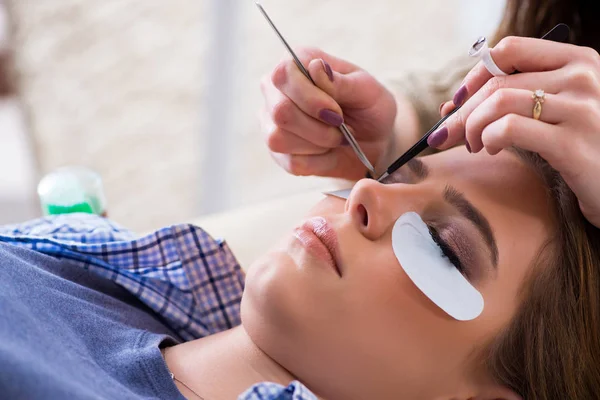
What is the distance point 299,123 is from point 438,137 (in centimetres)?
24

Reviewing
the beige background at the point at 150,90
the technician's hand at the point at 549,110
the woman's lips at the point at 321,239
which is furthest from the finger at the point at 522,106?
the beige background at the point at 150,90

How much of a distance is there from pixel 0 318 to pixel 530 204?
0.72 m

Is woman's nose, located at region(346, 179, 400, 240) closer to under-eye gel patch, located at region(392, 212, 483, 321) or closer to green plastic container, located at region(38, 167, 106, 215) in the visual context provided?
under-eye gel patch, located at region(392, 212, 483, 321)

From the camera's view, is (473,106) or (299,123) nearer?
(473,106)

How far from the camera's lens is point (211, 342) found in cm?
106

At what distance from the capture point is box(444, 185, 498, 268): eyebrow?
0.94 metres

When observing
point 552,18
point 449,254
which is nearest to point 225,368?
point 449,254

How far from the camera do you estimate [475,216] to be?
3.09ft

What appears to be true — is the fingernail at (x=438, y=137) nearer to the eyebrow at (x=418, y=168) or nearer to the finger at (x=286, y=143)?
the eyebrow at (x=418, y=168)

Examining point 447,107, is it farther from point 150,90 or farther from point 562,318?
point 150,90

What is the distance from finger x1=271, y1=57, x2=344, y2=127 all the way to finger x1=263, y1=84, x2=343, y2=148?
0.01m

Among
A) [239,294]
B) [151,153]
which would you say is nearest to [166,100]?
[151,153]

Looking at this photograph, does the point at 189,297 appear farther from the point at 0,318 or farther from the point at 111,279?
the point at 0,318

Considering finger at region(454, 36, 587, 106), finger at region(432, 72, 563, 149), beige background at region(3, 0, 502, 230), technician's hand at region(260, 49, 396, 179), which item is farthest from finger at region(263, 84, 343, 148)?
beige background at region(3, 0, 502, 230)
